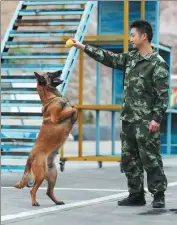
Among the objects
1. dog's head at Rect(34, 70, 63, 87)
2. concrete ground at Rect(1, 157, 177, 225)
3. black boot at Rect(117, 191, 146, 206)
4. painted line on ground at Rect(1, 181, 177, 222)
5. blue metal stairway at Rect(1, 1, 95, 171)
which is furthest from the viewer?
blue metal stairway at Rect(1, 1, 95, 171)

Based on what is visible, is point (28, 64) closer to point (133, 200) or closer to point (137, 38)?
point (137, 38)

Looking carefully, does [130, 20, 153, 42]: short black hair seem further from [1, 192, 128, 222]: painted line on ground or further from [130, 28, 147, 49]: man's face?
[1, 192, 128, 222]: painted line on ground

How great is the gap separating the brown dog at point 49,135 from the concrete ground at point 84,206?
270 mm

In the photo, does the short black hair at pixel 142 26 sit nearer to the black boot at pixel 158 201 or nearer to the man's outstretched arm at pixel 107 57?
A: the man's outstretched arm at pixel 107 57

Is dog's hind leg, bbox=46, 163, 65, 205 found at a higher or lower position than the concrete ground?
higher

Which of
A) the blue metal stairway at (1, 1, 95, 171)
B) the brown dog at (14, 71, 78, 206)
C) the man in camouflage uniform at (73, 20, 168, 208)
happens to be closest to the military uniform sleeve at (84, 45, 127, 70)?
the man in camouflage uniform at (73, 20, 168, 208)

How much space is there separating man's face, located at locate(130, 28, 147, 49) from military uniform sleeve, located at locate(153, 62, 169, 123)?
349mm

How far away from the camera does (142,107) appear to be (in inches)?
322

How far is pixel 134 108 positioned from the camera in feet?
26.9

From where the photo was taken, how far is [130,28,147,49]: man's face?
8.34 metres

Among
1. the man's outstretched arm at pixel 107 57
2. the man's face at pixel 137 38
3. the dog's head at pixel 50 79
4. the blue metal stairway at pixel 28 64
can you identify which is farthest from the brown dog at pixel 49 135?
the blue metal stairway at pixel 28 64

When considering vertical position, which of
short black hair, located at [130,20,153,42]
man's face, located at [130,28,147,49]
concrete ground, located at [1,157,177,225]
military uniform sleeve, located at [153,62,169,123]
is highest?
short black hair, located at [130,20,153,42]

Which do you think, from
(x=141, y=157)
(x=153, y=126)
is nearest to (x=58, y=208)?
(x=141, y=157)

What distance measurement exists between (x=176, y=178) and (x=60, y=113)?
434 cm
